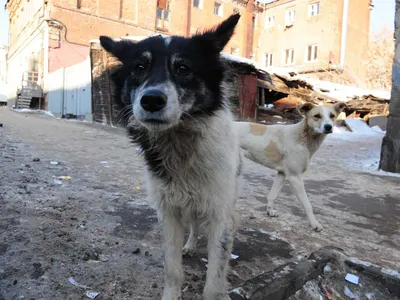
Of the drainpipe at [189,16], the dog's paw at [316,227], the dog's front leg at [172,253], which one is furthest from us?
the drainpipe at [189,16]

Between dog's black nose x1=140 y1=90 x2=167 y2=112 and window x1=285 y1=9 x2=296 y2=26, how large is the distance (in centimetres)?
2714

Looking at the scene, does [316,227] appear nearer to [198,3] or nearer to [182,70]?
[182,70]

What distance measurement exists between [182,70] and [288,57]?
26603 millimetres

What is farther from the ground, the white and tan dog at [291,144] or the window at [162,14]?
the window at [162,14]

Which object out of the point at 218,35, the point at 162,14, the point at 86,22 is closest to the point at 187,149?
the point at 218,35

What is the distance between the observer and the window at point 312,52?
24644mm

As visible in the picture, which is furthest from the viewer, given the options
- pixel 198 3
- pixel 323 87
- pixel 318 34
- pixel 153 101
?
pixel 198 3

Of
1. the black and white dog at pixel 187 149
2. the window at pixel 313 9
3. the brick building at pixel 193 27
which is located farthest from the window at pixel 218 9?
the black and white dog at pixel 187 149

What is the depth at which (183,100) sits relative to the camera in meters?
2.04

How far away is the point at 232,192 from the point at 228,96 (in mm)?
726

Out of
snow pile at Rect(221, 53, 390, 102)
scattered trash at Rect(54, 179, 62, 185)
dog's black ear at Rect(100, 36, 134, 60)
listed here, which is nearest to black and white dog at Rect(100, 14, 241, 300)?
dog's black ear at Rect(100, 36, 134, 60)

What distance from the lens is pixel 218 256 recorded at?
204 cm

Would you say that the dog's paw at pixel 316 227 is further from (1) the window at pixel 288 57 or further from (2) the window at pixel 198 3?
(1) the window at pixel 288 57

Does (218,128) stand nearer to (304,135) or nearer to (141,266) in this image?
(141,266)
